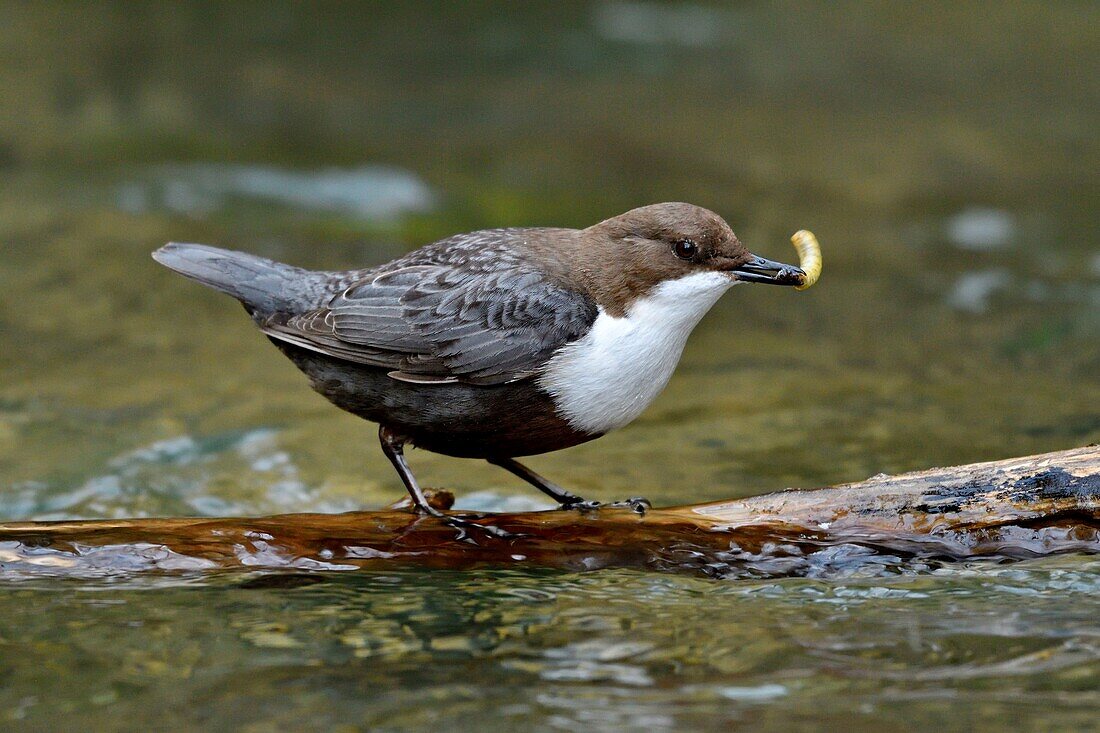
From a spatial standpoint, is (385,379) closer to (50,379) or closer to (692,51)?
(50,379)

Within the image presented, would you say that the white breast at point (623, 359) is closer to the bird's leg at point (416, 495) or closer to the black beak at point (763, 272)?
the black beak at point (763, 272)

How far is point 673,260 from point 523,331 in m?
0.56

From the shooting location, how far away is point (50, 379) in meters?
6.57

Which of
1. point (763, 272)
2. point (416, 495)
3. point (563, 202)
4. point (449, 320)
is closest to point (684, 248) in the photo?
point (763, 272)

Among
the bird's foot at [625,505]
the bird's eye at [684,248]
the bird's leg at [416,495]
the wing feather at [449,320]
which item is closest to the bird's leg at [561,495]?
the bird's foot at [625,505]

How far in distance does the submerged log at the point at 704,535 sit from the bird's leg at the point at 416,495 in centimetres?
2

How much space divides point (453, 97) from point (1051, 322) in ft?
21.8

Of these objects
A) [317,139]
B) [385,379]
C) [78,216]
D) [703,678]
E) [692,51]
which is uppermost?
[692,51]

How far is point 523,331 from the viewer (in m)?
4.16

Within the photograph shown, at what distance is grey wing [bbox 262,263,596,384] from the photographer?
4.17m

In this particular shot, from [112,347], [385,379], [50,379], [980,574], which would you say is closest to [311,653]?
[385,379]

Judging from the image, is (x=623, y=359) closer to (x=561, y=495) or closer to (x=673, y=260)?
(x=673, y=260)

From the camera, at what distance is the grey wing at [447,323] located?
4172 mm

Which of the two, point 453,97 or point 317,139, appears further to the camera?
point 453,97
